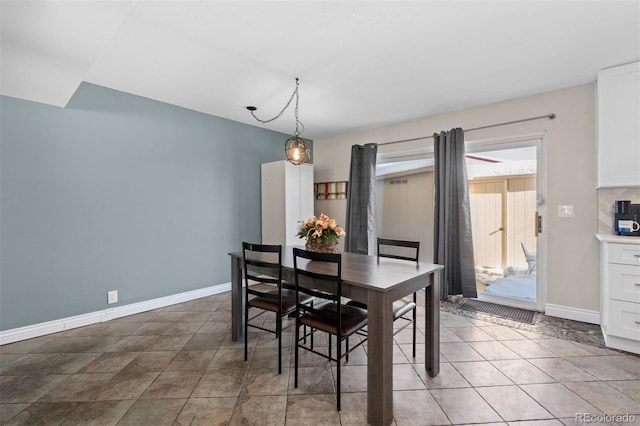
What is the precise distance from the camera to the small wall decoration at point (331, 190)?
5.28 m

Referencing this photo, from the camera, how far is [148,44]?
7.81ft

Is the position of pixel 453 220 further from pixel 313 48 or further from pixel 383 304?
pixel 313 48

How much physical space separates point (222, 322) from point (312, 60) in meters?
2.77

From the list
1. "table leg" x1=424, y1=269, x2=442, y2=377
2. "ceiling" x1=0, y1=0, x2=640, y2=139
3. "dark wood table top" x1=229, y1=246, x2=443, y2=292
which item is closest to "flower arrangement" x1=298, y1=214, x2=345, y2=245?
"dark wood table top" x1=229, y1=246, x2=443, y2=292

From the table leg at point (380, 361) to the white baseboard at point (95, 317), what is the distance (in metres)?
2.98

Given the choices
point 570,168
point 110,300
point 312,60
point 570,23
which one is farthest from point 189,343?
point 570,168

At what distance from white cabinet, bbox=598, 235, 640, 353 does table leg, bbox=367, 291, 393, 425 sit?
2266mm

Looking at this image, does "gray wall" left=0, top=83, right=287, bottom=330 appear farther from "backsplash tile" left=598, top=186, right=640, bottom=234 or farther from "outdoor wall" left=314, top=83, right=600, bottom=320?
"backsplash tile" left=598, top=186, right=640, bottom=234

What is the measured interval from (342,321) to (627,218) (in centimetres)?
297

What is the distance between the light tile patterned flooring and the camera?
178 cm

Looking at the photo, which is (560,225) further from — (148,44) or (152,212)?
(152,212)

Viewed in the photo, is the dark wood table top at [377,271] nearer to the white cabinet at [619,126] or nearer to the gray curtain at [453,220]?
the gray curtain at [453,220]

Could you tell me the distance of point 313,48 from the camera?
243cm

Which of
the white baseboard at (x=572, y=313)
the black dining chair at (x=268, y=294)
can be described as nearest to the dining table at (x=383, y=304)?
the black dining chair at (x=268, y=294)
